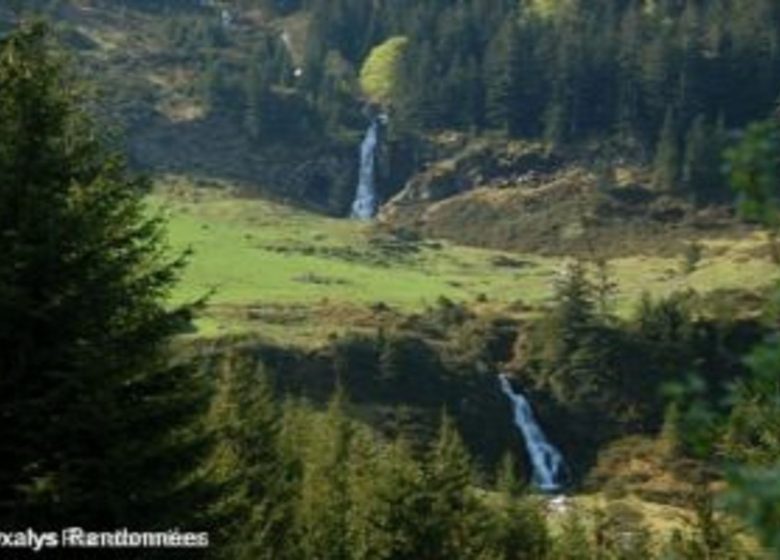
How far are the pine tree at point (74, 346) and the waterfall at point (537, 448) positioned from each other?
93.0 meters

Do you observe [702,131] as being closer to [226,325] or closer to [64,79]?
[226,325]

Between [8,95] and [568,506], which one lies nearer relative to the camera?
[8,95]

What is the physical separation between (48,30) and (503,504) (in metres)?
49.0

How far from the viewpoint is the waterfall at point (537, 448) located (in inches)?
4444

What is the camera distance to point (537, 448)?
4567 inches

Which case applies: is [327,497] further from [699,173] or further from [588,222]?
[699,173]

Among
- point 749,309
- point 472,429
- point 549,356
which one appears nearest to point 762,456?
point 472,429

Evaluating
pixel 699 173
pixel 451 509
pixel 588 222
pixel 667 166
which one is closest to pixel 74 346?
pixel 451 509

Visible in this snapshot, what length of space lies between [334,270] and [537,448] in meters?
43.3

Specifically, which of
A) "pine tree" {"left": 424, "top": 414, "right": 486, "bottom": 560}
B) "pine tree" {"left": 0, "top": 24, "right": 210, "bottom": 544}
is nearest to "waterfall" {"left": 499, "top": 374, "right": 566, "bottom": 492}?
"pine tree" {"left": 424, "top": 414, "right": 486, "bottom": 560}

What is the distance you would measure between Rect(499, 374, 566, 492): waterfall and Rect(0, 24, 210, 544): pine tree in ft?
305

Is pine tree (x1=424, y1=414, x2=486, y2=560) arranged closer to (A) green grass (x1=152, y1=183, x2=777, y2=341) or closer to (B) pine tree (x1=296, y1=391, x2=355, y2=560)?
(B) pine tree (x1=296, y1=391, x2=355, y2=560)

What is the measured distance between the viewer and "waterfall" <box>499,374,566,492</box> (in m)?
113

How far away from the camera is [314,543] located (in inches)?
1688
